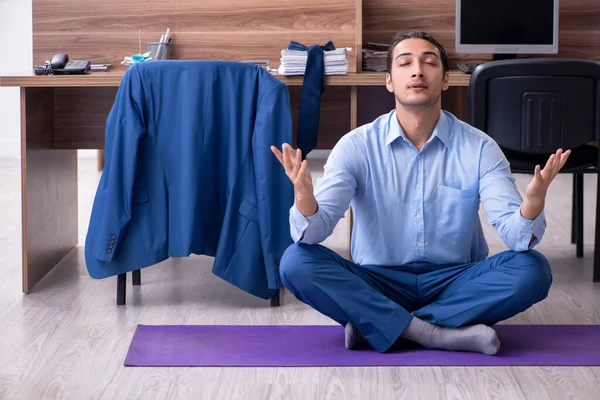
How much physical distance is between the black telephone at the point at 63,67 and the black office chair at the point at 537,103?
136 cm

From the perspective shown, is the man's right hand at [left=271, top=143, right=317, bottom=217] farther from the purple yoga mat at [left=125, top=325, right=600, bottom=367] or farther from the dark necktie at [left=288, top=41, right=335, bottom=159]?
the dark necktie at [left=288, top=41, right=335, bottom=159]

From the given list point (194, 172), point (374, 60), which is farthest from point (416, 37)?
point (374, 60)

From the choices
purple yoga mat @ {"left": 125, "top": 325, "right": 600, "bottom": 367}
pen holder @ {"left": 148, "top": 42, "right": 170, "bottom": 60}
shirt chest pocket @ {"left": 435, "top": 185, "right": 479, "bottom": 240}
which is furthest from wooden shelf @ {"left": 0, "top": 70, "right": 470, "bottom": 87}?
purple yoga mat @ {"left": 125, "top": 325, "right": 600, "bottom": 367}

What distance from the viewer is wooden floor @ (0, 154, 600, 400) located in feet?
7.47

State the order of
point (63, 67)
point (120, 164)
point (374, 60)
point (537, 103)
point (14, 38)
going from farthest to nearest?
1. point (14, 38)
2. point (374, 60)
3. point (63, 67)
4. point (537, 103)
5. point (120, 164)

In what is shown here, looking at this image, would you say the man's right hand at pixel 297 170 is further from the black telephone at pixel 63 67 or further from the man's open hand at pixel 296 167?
the black telephone at pixel 63 67

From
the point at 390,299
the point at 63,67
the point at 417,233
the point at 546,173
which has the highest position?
the point at 63,67

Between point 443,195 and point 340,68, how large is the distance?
83cm

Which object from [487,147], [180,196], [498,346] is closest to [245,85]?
[180,196]

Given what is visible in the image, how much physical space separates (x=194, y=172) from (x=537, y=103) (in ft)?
3.80

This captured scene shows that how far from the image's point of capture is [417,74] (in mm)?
2613

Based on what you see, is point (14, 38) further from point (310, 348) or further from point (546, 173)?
point (546, 173)

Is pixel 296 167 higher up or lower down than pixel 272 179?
higher up

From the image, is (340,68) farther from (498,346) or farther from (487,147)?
(498,346)
